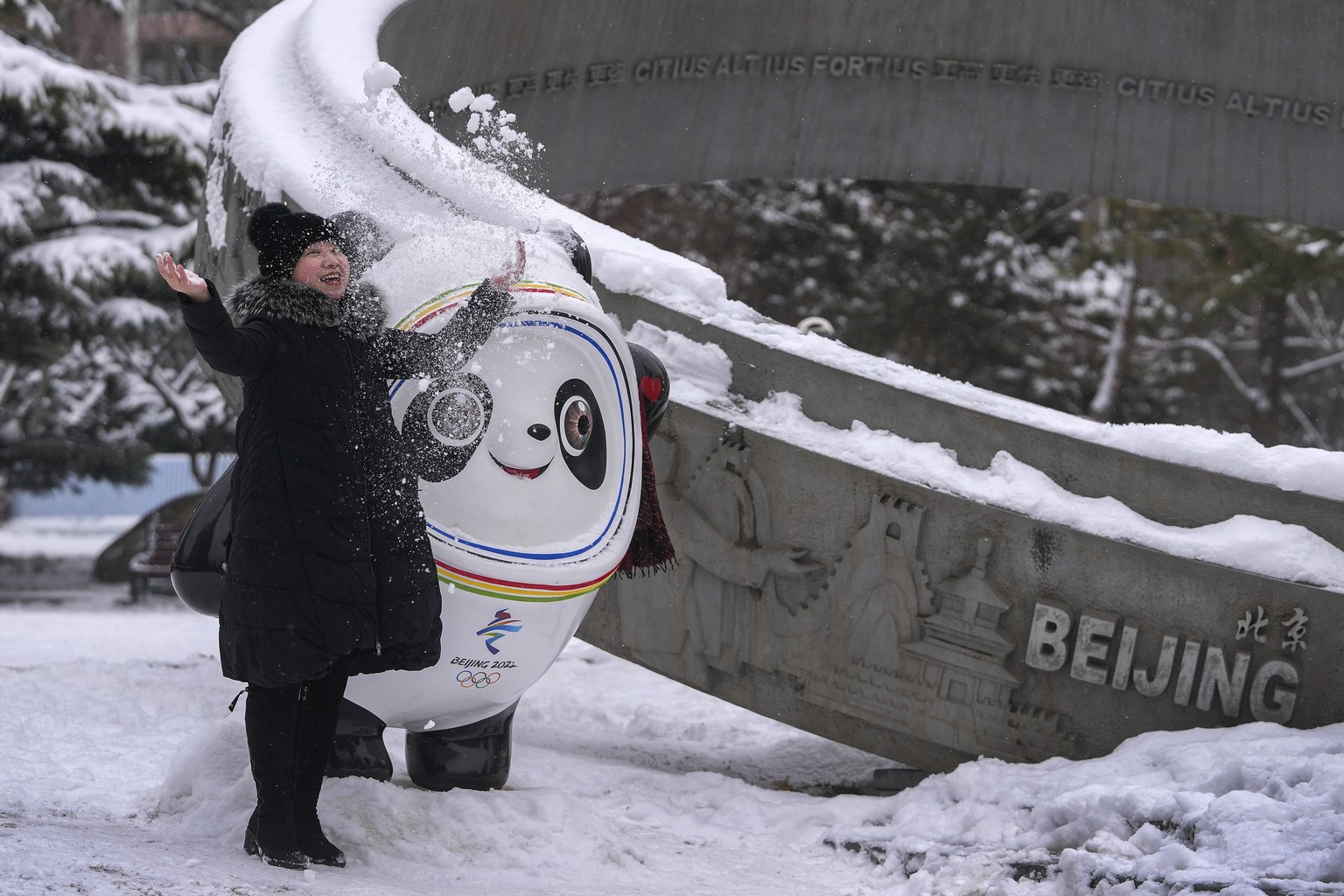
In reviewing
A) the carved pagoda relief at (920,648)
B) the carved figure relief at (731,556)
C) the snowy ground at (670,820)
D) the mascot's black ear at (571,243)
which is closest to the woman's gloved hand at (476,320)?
the mascot's black ear at (571,243)

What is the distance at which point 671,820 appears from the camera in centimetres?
477

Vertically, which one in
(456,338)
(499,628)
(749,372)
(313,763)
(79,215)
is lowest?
(313,763)

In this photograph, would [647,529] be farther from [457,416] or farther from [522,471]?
[457,416]

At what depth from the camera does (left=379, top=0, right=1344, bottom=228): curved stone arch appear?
9547 mm

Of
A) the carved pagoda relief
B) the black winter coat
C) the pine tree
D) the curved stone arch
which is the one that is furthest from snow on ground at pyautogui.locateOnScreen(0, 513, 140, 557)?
the black winter coat

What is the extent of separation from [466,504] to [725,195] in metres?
20.2

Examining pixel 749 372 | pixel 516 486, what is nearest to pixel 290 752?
pixel 516 486

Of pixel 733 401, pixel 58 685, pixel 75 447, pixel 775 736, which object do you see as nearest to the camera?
pixel 733 401

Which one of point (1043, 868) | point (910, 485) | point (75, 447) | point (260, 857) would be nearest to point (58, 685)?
point (260, 857)

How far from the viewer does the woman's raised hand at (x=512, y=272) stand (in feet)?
12.3

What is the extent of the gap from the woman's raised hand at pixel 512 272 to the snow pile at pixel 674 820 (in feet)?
4.58

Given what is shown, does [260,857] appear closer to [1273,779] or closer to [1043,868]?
[1043,868]

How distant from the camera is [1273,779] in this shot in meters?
4.00

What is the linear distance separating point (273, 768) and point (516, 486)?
91 centimetres
